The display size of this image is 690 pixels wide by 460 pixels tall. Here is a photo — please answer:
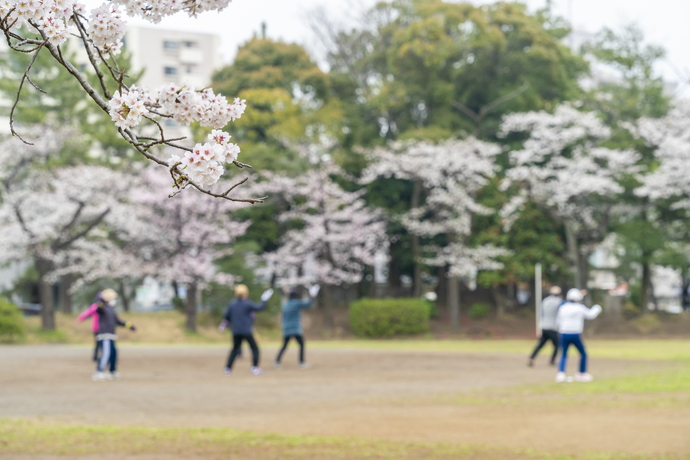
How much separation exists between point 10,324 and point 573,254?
69.2 ft

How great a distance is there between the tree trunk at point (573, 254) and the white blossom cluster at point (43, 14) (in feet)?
104

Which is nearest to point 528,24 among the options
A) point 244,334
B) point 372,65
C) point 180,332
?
point 372,65

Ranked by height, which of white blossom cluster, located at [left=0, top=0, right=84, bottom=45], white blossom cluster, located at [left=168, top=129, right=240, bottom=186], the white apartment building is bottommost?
white blossom cluster, located at [left=168, top=129, right=240, bottom=186]

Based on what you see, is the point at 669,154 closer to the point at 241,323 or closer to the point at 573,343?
the point at 573,343

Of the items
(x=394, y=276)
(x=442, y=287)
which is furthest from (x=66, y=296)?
(x=442, y=287)

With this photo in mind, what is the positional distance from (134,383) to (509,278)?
22.5m

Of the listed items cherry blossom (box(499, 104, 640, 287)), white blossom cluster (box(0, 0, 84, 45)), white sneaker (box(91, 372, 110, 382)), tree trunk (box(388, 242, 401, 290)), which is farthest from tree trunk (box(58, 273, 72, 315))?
white blossom cluster (box(0, 0, 84, 45))

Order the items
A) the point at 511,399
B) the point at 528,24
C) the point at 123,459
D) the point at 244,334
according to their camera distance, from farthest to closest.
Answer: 1. the point at 528,24
2. the point at 244,334
3. the point at 511,399
4. the point at 123,459

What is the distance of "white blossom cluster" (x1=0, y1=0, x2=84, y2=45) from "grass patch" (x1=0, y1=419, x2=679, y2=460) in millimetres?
4239

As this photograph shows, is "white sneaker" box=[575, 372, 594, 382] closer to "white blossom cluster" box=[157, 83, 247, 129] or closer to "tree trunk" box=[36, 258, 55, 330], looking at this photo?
"white blossom cluster" box=[157, 83, 247, 129]

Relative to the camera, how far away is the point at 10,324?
28.0 m

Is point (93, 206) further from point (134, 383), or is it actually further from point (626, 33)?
point (626, 33)

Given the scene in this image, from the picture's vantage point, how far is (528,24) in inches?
1355

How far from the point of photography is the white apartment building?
64250mm
